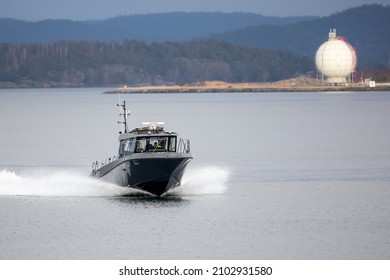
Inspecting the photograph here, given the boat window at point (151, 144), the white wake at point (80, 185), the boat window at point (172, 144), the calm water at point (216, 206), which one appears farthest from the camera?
the white wake at point (80, 185)

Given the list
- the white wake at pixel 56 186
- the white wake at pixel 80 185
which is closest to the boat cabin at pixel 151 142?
the white wake at pixel 80 185

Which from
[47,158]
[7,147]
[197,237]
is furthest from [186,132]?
[197,237]

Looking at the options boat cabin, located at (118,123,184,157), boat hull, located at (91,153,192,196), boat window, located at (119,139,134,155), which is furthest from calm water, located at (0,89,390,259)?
boat cabin, located at (118,123,184,157)

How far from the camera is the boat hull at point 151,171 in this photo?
55031 millimetres

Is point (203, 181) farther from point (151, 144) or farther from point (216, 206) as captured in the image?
point (216, 206)

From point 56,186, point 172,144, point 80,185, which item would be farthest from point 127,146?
point 56,186

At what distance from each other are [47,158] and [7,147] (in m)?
12.7

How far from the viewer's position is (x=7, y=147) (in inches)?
3856

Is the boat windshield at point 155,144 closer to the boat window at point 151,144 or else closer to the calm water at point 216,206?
the boat window at point 151,144

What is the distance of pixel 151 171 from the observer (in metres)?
55.2

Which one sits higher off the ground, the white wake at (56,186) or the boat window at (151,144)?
the boat window at (151,144)

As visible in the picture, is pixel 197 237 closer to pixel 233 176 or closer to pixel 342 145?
pixel 233 176

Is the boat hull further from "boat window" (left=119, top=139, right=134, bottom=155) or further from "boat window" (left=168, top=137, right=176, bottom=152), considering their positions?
"boat window" (left=168, top=137, right=176, bottom=152)

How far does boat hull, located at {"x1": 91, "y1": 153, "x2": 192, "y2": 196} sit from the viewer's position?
Answer: 181ft
